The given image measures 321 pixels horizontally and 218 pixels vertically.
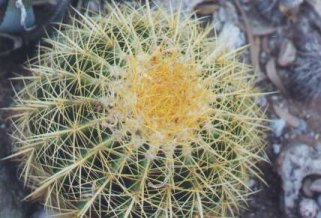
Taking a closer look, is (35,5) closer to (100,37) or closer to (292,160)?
(100,37)

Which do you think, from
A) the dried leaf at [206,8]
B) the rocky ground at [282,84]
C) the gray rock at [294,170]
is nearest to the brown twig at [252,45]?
the rocky ground at [282,84]

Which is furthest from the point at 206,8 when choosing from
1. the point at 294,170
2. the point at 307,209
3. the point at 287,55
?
the point at 307,209

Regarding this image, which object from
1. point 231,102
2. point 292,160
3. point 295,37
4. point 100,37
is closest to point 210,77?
point 231,102

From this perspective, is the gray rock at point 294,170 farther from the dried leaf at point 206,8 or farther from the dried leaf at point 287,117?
the dried leaf at point 206,8

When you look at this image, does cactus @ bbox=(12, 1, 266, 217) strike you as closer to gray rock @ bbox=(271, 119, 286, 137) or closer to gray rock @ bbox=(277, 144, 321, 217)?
gray rock @ bbox=(277, 144, 321, 217)

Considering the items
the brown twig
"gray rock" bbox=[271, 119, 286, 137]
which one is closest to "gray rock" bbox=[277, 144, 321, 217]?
"gray rock" bbox=[271, 119, 286, 137]
